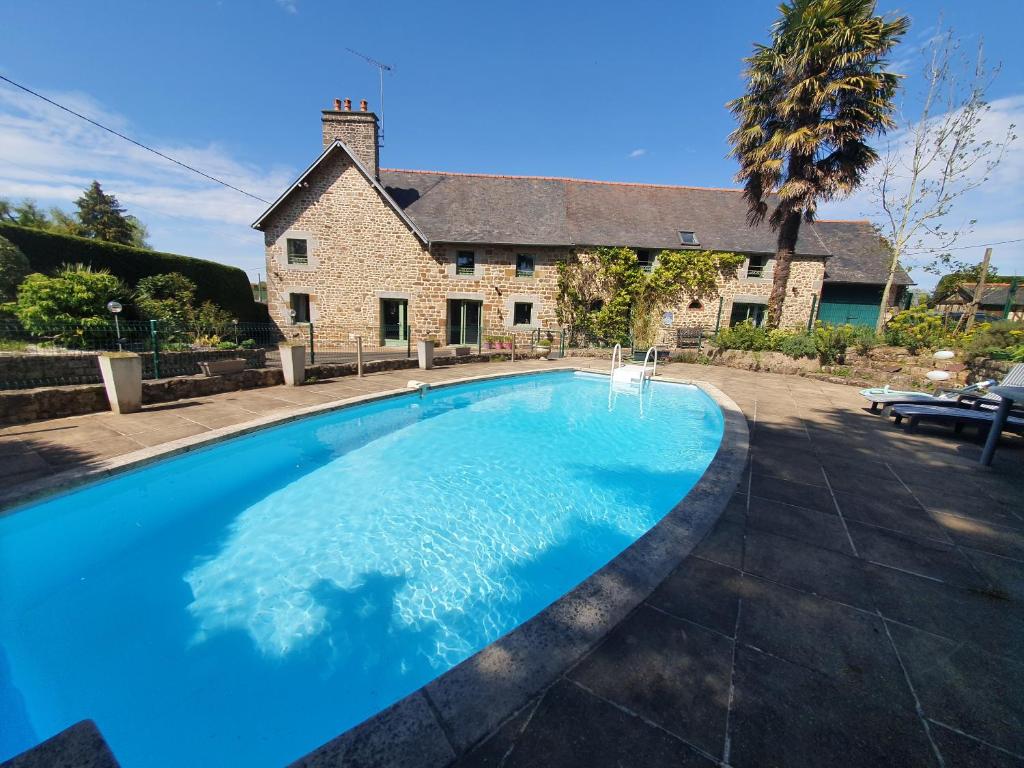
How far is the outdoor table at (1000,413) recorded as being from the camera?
376 cm

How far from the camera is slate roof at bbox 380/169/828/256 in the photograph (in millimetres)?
16391

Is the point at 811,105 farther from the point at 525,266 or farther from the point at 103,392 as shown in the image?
the point at 103,392

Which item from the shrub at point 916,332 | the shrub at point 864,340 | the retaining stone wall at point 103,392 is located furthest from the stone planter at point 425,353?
the shrub at point 916,332

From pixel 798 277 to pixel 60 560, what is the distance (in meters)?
22.1

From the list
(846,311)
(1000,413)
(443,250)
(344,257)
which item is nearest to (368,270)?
(344,257)

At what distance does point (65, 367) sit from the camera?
7.27 meters

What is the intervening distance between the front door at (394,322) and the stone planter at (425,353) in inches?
243

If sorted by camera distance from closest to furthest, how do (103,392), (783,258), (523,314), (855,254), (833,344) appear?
1. (103,392)
2. (833,344)
3. (783,258)
4. (523,314)
5. (855,254)

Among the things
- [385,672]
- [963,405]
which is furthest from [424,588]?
[963,405]

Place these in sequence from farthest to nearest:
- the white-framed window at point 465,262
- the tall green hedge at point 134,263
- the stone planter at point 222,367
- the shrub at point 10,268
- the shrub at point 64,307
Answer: the white-framed window at point 465,262
the tall green hedge at point 134,263
the shrub at point 10,268
the shrub at point 64,307
the stone planter at point 222,367

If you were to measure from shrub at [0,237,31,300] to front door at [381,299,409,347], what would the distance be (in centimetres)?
983

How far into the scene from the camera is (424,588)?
3.40 metres

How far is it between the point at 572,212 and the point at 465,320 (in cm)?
685

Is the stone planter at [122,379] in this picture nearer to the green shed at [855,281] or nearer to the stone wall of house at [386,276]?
the stone wall of house at [386,276]
